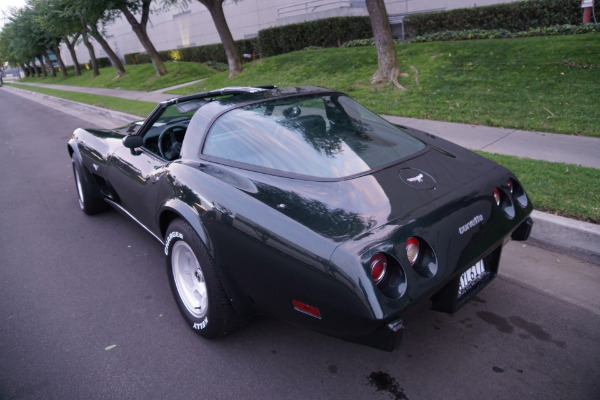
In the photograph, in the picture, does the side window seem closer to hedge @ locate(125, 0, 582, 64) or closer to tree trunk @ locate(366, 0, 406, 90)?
tree trunk @ locate(366, 0, 406, 90)

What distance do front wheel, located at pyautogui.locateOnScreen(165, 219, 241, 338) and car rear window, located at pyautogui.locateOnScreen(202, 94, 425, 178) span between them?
583 mm

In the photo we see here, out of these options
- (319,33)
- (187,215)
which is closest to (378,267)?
(187,215)

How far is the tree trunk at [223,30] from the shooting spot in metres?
15.1

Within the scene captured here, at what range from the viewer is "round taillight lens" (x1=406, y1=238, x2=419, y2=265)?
6.85 ft

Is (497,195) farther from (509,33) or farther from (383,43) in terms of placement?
(509,33)

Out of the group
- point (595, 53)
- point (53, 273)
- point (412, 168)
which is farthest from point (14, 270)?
point (595, 53)

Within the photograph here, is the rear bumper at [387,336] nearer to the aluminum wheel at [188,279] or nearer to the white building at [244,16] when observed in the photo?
the aluminum wheel at [188,279]

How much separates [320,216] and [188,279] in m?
1.29

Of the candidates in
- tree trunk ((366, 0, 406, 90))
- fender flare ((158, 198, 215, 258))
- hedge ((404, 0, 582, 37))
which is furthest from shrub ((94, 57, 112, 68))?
fender flare ((158, 198, 215, 258))

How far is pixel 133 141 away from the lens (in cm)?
344

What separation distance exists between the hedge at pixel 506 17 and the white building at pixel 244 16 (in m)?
1.82

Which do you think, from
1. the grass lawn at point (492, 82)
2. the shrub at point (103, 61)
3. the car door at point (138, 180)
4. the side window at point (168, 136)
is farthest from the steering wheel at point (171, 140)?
the shrub at point (103, 61)

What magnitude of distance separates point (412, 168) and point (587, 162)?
363 cm

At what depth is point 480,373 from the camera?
92.7 inches
